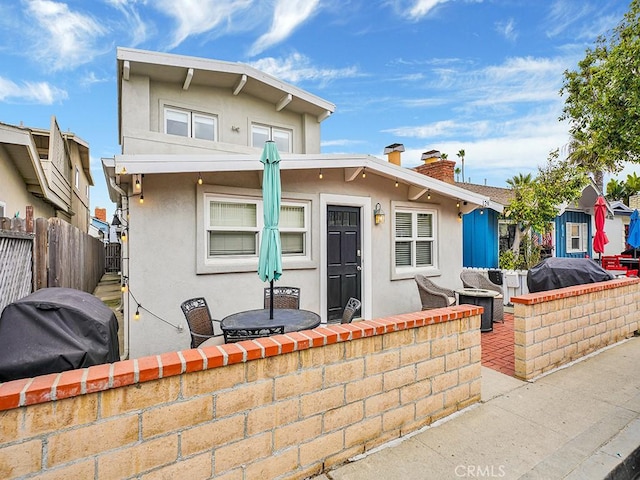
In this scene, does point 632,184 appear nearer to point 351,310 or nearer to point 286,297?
point 286,297

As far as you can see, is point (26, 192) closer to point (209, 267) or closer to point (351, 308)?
point (209, 267)

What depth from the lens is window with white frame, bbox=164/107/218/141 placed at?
8.12 meters

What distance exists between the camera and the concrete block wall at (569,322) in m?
4.19

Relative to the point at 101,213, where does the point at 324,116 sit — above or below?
above

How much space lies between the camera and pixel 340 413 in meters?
2.65

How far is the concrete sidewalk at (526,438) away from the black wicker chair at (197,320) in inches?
101

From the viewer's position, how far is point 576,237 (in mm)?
15055

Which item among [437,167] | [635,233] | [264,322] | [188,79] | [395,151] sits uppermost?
[188,79]

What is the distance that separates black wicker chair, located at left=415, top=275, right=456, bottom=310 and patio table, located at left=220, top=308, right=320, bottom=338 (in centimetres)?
318

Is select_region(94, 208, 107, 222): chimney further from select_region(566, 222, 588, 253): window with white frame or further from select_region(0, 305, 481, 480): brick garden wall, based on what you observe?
select_region(0, 305, 481, 480): brick garden wall

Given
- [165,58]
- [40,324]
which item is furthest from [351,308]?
[165,58]

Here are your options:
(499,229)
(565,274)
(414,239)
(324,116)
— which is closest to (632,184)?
(499,229)

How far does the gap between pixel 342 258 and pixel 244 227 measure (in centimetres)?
218

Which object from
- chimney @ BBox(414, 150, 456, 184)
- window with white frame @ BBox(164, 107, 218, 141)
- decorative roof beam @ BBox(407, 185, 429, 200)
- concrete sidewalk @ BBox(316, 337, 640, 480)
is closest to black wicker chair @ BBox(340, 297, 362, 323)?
concrete sidewalk @ BBox(316, 337, 640, 480)
